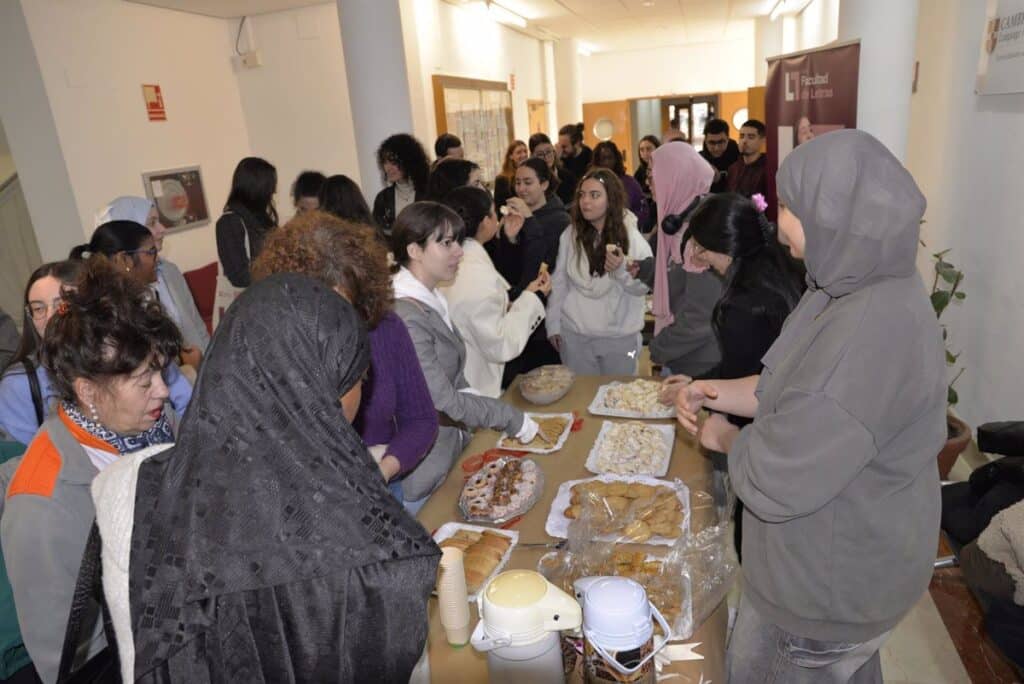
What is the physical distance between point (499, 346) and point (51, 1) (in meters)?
3.99

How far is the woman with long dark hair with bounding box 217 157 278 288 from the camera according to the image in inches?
140

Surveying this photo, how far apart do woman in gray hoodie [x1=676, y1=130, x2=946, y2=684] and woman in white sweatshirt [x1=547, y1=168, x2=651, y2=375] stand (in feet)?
5.77

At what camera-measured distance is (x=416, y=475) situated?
194 centimetres

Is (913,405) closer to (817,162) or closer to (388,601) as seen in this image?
(817,162)

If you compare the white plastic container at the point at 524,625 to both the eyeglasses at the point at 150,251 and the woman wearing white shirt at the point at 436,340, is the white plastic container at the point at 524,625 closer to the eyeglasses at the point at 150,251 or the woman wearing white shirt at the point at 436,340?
the woman wearing white shirt at the point at 436,340

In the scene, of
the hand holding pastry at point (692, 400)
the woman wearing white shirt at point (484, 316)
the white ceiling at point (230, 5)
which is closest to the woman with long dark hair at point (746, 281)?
the hand holding pastry at point (692, 400)

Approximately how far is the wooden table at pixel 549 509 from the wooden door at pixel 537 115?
7706mm

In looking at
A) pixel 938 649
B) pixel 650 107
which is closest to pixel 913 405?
pixel 938 649

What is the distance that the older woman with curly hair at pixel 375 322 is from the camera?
1.46m

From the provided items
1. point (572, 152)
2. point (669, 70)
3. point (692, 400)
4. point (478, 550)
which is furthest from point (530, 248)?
point (669, 70)

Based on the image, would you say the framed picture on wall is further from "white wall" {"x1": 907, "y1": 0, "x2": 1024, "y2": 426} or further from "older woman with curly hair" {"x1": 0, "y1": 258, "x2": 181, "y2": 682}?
"white wall" {"x1": 907, "y1": 0, "x2": 1024, "y2": 426}

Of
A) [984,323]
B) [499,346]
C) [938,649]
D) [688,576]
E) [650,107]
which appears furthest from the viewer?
[650,107]

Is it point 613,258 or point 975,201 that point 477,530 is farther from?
point 975,201

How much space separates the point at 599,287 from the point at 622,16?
6491 millimetres
